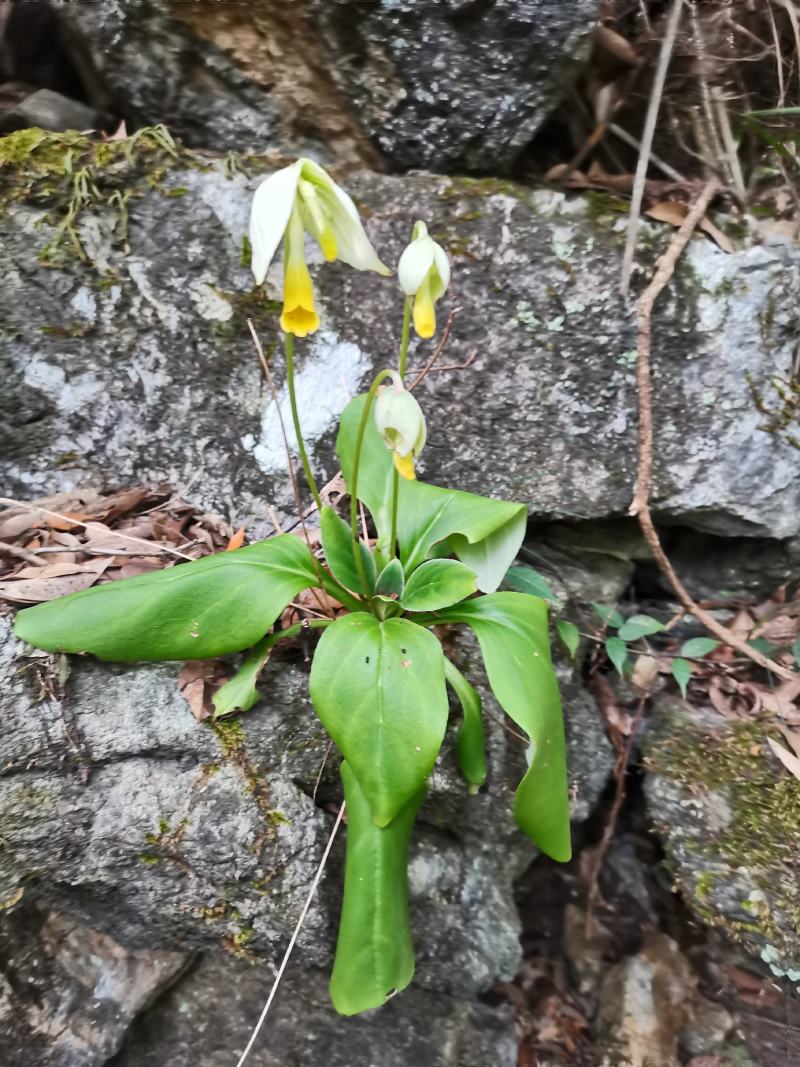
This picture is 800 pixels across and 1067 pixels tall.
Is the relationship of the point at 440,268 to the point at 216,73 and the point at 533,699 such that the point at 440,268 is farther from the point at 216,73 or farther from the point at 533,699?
the point at 216,73

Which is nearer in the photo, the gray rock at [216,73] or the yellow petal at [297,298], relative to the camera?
the yellow petal at [297,298]

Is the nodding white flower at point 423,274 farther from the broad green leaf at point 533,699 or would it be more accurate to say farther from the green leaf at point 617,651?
the green leaf at point 617,651

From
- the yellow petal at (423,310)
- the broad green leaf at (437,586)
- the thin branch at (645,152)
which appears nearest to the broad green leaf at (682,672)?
the broad green leaf at (437,586)

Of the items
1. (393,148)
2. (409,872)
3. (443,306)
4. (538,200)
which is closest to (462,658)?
(409,872)

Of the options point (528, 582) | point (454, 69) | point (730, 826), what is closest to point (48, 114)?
point (454, 69)

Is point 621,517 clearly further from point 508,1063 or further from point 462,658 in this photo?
point 508,1063

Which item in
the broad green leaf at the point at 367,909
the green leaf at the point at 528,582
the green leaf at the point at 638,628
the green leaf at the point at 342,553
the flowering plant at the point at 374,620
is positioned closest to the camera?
the flowering plant at the point at 374,620
